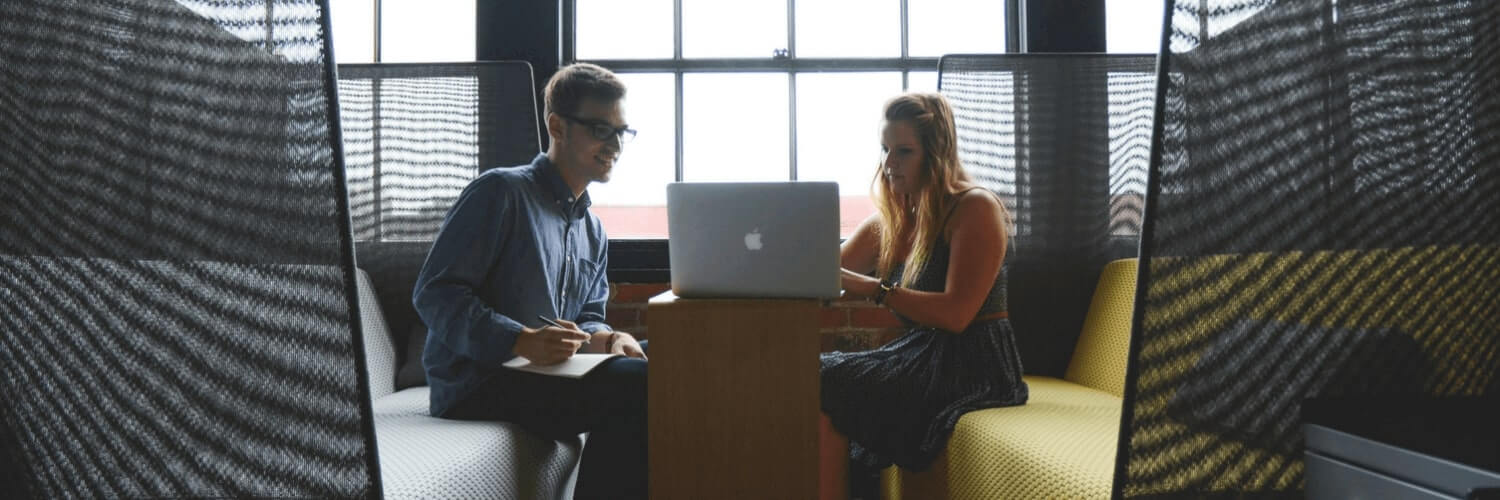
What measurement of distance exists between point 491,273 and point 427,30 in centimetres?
141

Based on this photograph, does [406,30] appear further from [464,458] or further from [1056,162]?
[1056,162]

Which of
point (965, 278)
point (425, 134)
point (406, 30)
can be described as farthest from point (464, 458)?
point (406, 30)

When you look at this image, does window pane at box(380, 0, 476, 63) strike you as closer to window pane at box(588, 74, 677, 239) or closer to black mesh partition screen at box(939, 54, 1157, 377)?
window pane at box(588, 74, 677, 239)

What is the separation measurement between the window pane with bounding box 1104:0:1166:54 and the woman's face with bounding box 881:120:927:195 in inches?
42.7

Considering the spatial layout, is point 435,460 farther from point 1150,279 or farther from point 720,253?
point 1150,279

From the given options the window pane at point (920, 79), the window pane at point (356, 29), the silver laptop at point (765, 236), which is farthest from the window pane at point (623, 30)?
the silver laptop at point (765, 236)

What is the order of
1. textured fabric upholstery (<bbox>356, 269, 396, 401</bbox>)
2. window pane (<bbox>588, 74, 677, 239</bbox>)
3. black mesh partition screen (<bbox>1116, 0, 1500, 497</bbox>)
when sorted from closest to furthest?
black mesh partition screen (<bbox>1116, 0, 1500, 497</bbox>), textured fabric upholstery (<bbox>356, 269, 396, 401</bbox>), window pane (<bbox>588, 74, 677, 239</bbox>)

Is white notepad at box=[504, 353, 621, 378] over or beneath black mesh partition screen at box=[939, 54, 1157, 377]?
beneath

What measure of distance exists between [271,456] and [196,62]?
1.03ft

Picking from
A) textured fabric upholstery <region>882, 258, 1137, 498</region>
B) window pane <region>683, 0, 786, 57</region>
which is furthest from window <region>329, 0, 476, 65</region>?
textured fabric upholstery <region>882, 258, 1137, 498</region>

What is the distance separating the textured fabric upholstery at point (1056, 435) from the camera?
1.44m

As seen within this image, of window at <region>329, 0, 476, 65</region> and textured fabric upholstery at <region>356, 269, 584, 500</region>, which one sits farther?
window at <region>329, 0, 476, 65</region>

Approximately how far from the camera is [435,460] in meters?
1.40

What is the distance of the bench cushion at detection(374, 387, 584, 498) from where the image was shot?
1311 mm
